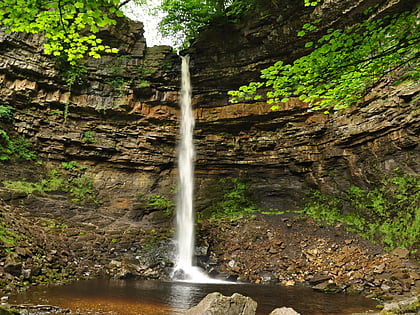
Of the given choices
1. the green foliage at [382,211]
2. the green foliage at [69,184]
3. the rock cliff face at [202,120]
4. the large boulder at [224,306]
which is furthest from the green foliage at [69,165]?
the large boulder at [224,306]

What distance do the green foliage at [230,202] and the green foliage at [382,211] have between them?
11.3 ft

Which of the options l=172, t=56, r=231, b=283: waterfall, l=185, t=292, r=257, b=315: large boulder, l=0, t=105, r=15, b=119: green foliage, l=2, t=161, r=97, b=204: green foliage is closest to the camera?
l=185, t=292, r=257, b=315: large boulder

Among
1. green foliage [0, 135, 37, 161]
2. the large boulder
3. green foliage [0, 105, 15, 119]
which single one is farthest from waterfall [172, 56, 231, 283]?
green foliage [0, 105, 15, 119]

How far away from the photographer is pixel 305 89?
4664mm

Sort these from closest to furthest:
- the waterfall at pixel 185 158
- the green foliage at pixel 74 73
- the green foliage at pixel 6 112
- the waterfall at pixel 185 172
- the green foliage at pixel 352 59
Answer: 1. the green foliage at pixel 352 59
2. the green foliage at pixel 6 112
3. the waterfall at pixel 185 172
4. the green foliage at pixel 74 73
5. the waterfall at pixel 185 158

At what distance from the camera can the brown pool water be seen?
Answer: 5.72 meters

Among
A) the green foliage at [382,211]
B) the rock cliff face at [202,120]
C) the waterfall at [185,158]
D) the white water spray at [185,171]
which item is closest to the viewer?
the green foliage at [382,211]

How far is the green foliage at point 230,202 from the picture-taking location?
16.0 metres

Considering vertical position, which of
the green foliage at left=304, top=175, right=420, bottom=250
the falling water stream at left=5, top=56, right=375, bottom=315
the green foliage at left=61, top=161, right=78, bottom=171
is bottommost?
the falling water stream at left=5, top=56, right=375, bottom=315

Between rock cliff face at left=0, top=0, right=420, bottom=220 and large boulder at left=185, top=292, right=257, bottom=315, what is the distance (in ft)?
34.8

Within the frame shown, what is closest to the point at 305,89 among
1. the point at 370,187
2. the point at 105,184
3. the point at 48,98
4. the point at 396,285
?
the point at 396,285

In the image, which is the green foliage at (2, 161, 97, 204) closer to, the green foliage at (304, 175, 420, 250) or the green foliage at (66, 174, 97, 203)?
the green foliage at (66, 174, 97, 203)

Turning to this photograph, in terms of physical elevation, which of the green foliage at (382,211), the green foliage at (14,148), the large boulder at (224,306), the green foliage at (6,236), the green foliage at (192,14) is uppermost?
the green foliage at (192,14)

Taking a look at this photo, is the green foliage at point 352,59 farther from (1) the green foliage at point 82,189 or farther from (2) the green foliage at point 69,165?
(2) the green foliage at point 69,165
